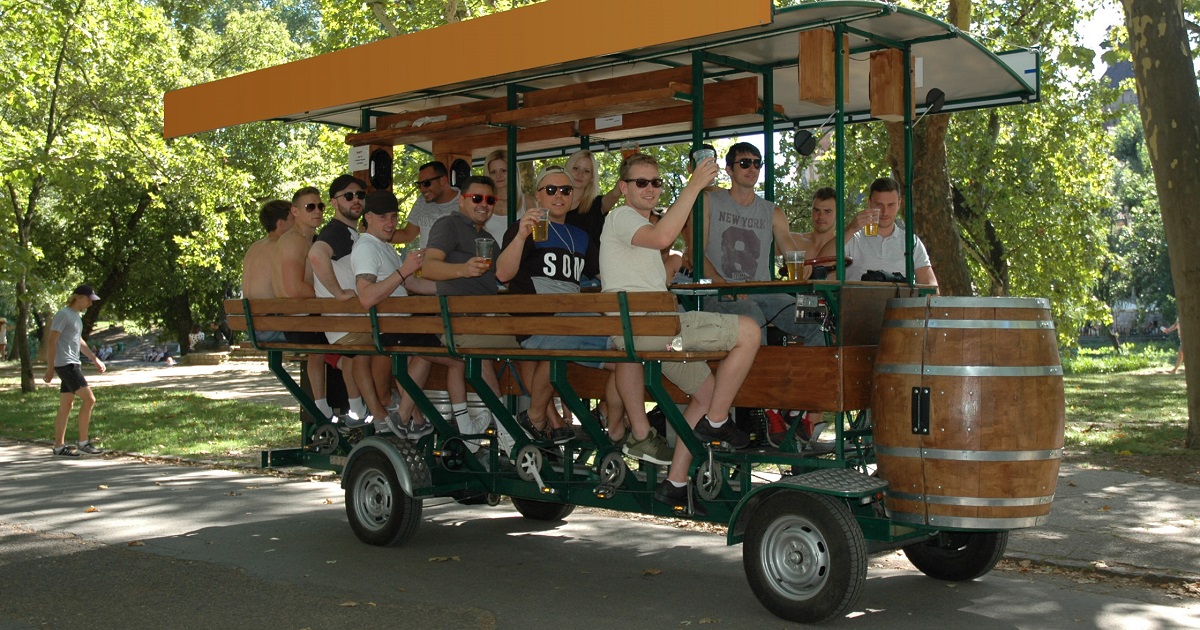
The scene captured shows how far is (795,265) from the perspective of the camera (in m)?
6.00

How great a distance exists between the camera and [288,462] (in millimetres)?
8422

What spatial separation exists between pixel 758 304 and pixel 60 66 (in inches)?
708

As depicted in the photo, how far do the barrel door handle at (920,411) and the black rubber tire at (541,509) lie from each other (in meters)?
3.48

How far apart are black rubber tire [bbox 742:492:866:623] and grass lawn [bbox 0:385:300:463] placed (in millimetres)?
→ 7684

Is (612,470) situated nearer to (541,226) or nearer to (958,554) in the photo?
(541,226)

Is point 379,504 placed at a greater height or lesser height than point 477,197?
lesser

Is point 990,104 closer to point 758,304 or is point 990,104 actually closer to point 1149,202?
point 758,304

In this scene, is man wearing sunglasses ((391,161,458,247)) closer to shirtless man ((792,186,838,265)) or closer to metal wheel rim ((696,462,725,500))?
shirtless man ((792,186,838,265))

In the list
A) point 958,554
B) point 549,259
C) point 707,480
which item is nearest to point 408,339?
point 549,259

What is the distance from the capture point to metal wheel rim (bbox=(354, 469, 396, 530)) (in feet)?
24.5

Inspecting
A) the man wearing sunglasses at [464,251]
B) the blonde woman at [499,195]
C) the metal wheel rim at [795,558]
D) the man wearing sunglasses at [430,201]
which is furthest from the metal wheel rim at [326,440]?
the metal wheel rim at [795,558]

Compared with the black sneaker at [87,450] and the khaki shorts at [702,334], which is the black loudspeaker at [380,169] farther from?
the black sneaker at [87,450]

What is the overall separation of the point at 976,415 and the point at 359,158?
5.50m

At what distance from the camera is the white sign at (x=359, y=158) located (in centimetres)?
909
